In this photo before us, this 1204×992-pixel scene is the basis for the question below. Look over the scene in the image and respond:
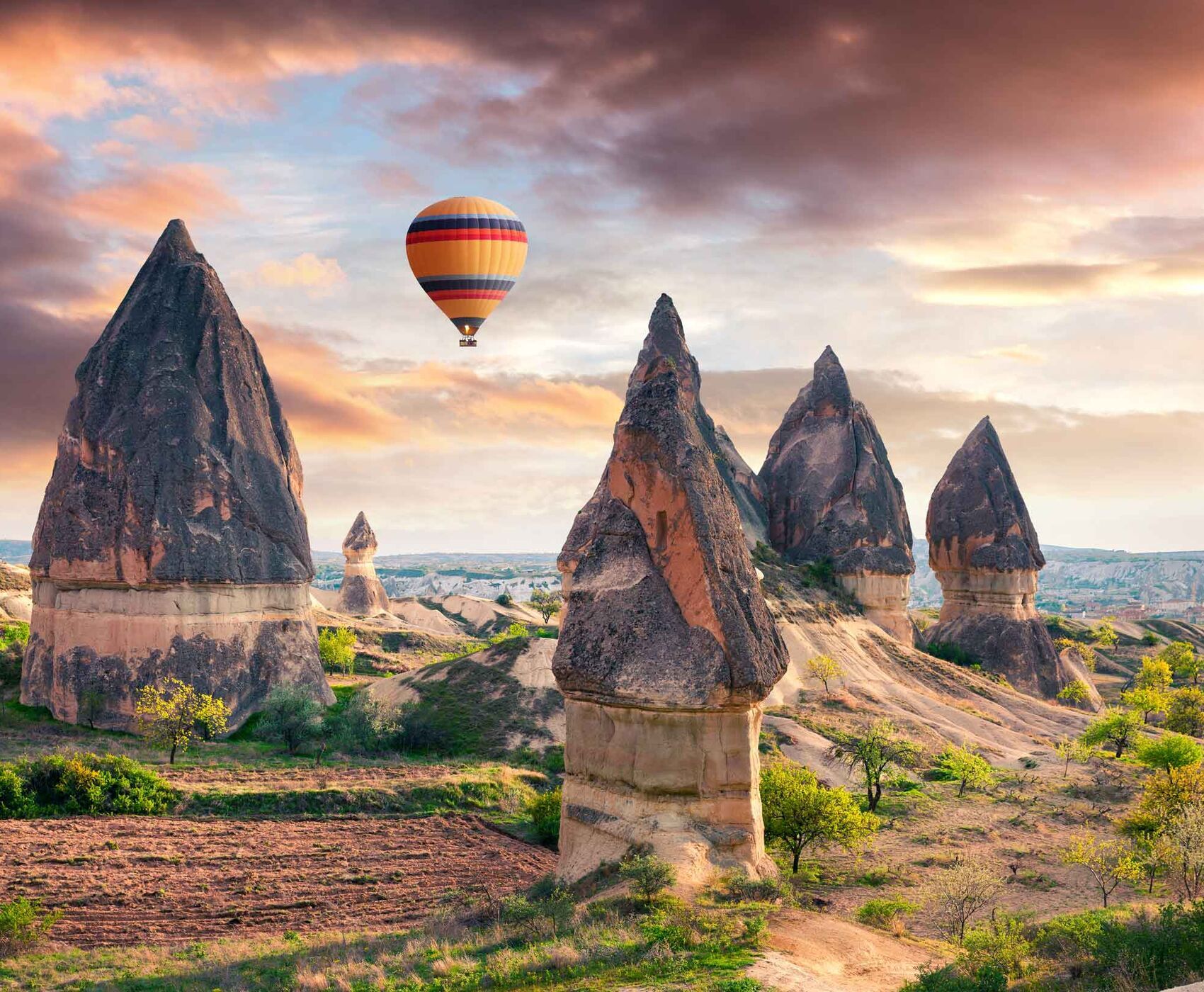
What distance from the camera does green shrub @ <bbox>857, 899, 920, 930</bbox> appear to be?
65.1 ft

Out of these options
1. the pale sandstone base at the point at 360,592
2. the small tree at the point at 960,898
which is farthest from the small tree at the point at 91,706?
the pale sandstone base at the point at 360,592

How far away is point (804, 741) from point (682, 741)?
1974 cm

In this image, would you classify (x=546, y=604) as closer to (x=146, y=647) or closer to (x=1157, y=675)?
(x=1157, y=675)

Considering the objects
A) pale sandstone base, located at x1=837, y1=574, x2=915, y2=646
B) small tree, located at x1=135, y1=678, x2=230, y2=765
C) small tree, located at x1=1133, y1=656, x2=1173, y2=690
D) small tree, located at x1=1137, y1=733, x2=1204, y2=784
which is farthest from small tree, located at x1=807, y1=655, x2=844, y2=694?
small tree, located at x1=135, y1=678, x2=230, y2=765

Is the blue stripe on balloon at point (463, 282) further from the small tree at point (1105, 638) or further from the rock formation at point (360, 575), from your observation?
the small tree at point (1105, 638)

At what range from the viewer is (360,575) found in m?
101

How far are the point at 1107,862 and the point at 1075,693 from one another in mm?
41972

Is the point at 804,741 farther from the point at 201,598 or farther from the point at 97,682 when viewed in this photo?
the point at 97,682

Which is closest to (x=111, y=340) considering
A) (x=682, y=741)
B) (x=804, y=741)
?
(x=804, y=741)

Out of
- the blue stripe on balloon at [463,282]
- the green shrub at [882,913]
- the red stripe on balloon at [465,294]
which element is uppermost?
the blue stripe on balloon at [463,282]

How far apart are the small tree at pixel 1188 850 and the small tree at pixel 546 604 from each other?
74440mm

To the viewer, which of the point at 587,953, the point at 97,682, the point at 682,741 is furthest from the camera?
the point at 97,682

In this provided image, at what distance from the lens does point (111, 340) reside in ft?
152

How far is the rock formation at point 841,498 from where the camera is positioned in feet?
207
